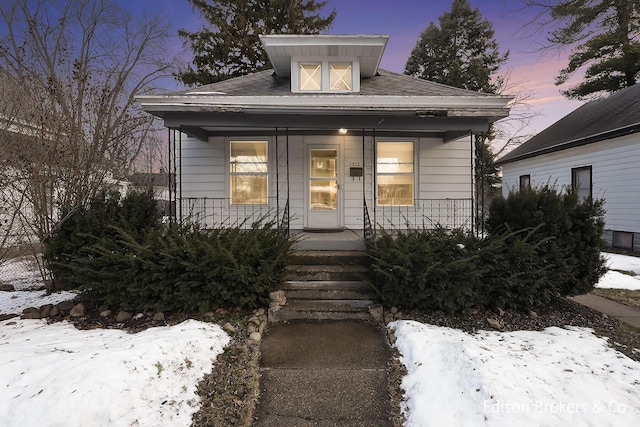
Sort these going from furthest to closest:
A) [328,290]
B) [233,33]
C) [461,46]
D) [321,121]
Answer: [461,46], [233,33], [321,121], [328,290]

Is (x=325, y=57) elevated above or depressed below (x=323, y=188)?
above

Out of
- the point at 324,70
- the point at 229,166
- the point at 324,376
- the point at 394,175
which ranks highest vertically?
the point at 324,70

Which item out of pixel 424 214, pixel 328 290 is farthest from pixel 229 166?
pixel 424 214

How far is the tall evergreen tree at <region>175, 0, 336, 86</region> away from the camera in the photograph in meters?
15.8

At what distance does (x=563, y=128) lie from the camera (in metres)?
14.6

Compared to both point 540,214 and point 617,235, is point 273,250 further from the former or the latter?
point 617,235

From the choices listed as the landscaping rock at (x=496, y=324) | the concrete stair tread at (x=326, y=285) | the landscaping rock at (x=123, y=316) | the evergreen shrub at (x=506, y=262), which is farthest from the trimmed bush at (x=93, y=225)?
the landscaping rock at (x=496, y=324)

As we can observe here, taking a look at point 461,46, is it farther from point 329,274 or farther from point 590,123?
point 329,274

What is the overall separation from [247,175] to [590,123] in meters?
13.2

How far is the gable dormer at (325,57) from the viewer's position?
7305 millimetres

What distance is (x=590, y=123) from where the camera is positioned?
1262 cm

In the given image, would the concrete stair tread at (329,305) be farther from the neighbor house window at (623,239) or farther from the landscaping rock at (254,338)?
the neighbor house window at (623,239)

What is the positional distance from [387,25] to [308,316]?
966cm

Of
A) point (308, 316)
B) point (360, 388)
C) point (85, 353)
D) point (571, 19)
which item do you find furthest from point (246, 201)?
point (571, 19)
